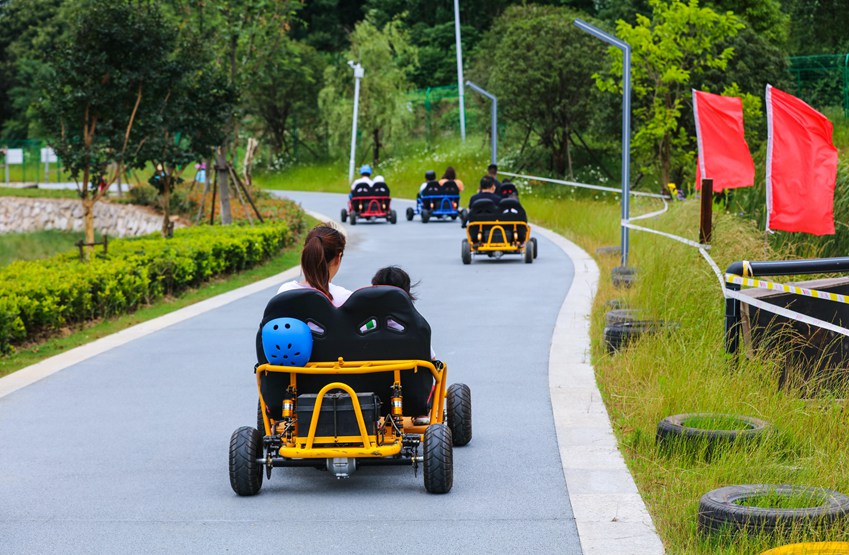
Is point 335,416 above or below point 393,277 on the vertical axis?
below

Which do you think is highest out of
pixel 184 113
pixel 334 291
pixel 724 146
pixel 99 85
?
pixel 99 85

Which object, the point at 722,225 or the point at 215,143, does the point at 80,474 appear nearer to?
the point at 722,225

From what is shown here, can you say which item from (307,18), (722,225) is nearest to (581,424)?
(722,225)

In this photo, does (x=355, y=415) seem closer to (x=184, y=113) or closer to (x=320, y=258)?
(x=320, y=258)

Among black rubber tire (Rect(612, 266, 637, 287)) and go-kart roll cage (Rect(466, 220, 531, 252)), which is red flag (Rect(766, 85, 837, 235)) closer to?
black rubber tire (Rect(612, 266, 637, 287))

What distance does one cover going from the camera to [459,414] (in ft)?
23.5

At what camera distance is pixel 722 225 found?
14.0 m

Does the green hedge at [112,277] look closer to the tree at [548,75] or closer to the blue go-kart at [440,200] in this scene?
the blue go-kart at [440,200]

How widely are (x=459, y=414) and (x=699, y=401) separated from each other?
1416 mm

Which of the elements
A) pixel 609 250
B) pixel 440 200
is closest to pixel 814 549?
pixel 609 250

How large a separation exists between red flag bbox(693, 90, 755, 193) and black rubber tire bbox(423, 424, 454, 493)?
28.1 feet

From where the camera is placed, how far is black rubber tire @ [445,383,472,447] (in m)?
7.15

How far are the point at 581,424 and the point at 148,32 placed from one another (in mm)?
12426

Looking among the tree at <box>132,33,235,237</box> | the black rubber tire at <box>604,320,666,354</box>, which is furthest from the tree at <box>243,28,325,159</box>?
the black rubber tire at <box>604,320,666,354</box>
